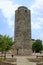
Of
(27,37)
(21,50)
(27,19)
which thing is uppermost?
(27,19)

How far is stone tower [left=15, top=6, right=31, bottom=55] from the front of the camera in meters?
49.1

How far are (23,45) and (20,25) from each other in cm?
480

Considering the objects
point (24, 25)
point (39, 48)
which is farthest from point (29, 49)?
point (39, 48)

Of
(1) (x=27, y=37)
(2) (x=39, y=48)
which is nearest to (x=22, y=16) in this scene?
(1) (x=27, y=37)

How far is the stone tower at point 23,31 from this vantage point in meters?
49.1

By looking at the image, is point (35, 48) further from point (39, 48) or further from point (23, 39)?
point (23, 39)

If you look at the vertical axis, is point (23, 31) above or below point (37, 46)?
above

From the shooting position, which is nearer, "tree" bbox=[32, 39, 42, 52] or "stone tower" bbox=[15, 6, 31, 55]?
"stone tower" bbox=[15, 6, 31, 55]

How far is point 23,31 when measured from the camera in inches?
1941

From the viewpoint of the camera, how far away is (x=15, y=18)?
166 ft

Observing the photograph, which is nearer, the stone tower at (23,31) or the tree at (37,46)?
the stone tower at (23,31)

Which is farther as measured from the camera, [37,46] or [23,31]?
[37,46]

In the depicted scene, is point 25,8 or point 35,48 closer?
point 25,8

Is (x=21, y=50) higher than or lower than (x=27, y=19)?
lower
